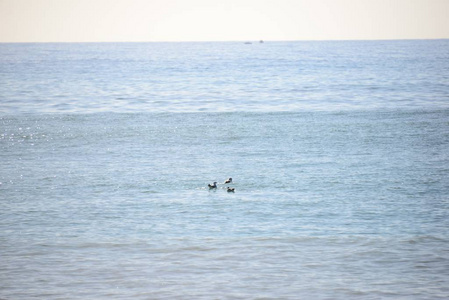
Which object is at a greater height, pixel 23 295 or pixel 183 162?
pixel 183 162

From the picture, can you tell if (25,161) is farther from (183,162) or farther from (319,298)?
(319,298)

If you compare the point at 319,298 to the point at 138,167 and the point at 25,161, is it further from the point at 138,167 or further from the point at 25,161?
the point at 25,161

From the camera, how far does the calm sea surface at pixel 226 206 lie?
1312cm

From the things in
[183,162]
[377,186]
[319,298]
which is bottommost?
[319,298]

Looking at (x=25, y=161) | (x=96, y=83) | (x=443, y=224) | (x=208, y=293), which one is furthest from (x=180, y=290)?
(x=96, y=83)

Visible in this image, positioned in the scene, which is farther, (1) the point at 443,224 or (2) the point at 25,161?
(2) the point at 25,161

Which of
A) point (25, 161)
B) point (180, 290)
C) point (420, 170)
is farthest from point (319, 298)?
point (25, 161)

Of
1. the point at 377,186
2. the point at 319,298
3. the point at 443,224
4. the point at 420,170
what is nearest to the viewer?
the point at 319,298

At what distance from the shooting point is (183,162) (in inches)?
966

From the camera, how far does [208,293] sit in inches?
490

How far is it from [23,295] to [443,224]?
1066 cm

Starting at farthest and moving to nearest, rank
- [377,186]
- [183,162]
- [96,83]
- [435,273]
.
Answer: [96,83]
[183,162]
[377,186]
[435,273]

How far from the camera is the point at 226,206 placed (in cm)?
1845

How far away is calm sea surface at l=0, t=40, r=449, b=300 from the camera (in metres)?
13.1
